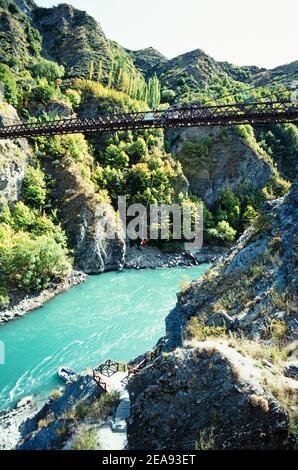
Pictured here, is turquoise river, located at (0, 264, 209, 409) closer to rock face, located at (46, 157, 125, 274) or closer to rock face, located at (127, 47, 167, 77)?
rock face, located at (46, 157, 125, 274)

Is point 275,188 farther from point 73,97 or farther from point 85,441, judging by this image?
point 85,441

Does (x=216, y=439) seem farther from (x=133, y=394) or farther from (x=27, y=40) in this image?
(x=27, y=40)

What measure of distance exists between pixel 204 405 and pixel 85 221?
99.1ft

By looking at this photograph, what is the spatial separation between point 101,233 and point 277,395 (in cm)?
3049

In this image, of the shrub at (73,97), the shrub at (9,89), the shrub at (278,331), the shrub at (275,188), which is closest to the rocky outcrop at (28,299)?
the shrub at (278,331)

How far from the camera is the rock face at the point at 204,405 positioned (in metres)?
5.60

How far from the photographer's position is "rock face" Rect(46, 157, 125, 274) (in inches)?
1341

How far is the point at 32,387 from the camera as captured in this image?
1731 cm

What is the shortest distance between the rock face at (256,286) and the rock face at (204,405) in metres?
2.84

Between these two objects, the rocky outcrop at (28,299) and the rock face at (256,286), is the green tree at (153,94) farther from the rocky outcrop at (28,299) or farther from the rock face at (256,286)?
the rock face at (256,286)

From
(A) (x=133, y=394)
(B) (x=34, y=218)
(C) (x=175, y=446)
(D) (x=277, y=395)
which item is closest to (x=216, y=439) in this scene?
(C) (x=175, y=446)

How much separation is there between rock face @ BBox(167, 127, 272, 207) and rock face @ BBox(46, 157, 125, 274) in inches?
675

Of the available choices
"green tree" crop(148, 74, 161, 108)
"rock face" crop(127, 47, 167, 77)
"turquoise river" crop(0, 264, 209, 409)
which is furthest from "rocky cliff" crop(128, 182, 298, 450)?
"rock face" crop(127, 47, 167, 77)

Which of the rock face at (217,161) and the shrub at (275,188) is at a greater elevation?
the rock face at (217,161)
